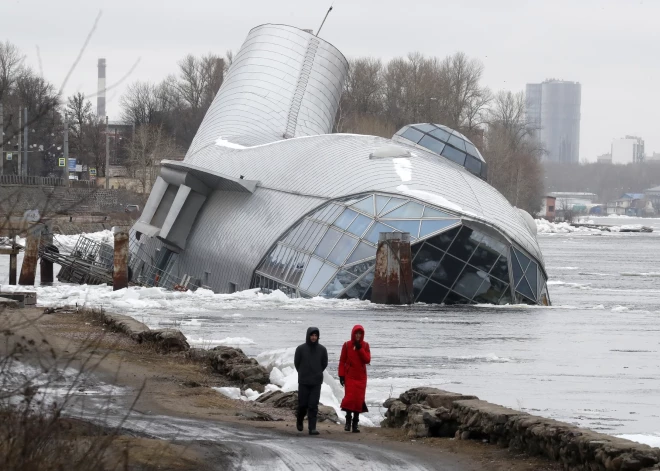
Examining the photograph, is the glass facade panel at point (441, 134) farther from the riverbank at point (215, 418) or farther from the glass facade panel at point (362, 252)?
the riverbank at point (215, 418)

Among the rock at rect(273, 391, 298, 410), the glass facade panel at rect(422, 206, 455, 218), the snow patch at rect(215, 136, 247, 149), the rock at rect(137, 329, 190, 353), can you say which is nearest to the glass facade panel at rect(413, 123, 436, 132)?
the snow patch at rect(215, 136, 247, 149)

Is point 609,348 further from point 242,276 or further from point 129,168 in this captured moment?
point 129,168

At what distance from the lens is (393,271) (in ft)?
138

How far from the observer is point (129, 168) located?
13462cm

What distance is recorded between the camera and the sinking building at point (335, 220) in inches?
1711

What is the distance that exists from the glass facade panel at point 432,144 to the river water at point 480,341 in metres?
7.88

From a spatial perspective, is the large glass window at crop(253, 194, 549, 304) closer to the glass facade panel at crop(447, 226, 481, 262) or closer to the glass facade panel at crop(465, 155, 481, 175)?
the glass facade panel at crop(447, 226, 481, 262)

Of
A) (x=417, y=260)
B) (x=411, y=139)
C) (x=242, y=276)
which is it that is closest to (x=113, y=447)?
(x=417, y=260)

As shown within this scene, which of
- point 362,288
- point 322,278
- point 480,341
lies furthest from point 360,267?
point 480,341

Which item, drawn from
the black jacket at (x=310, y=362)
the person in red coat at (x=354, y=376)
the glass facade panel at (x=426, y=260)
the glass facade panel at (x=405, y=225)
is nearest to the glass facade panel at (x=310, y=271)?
the glass facade panel at (x=405, y=225)

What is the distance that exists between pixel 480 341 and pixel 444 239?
10954 millimetres

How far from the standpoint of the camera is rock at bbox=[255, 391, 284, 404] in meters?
19.7

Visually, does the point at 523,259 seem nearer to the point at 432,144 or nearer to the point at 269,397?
the point at 432,144

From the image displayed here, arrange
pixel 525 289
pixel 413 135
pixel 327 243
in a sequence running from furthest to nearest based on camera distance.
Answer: pixel 413 135
pixel 525 289
pixel 327 243
